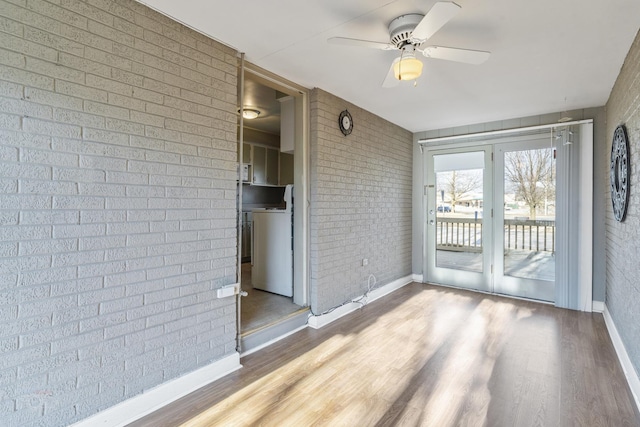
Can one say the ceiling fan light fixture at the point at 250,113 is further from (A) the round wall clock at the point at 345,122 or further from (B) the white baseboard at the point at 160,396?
(B) the white baseboard at the point at 160,396

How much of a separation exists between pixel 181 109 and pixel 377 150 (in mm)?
A: 2743

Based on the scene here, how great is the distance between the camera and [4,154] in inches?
55.6

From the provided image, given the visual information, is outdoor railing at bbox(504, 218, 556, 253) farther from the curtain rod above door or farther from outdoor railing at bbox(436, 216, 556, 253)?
the curtain rod above door

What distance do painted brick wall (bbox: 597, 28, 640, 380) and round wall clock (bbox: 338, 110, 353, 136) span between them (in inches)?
93.5

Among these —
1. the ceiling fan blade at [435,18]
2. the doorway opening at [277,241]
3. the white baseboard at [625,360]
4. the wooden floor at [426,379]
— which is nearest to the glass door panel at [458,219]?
the wooden floor at [426,379]

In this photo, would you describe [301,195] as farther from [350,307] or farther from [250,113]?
[250,113]

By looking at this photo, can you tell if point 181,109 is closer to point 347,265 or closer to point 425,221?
point 347,265

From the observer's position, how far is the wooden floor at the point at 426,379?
188 cm

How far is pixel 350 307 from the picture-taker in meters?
3.68

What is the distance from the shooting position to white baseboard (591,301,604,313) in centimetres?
366

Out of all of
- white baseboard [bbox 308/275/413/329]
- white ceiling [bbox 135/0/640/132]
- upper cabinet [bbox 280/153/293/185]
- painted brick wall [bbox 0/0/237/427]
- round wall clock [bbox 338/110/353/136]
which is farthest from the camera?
upper cabinet [bbox 280/153/293/185]

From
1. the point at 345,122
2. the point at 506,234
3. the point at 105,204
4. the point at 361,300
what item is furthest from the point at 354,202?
the point at 105,204

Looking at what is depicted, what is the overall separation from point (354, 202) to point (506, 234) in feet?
7.60

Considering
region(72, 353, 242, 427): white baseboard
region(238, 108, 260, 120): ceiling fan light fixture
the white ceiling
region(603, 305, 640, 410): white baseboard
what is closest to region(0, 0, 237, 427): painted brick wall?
region(72, 353, 242, 427): white baseboard
